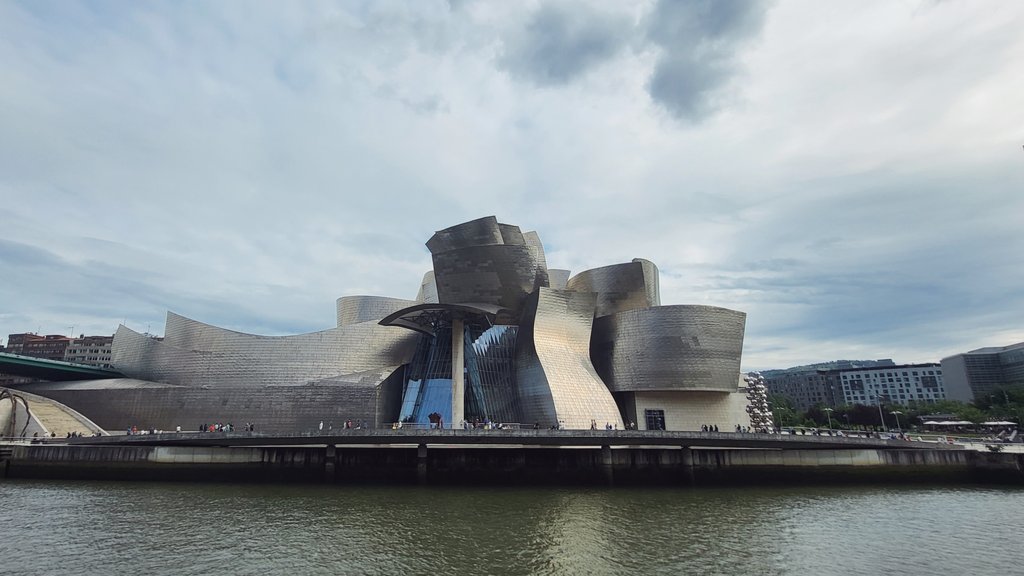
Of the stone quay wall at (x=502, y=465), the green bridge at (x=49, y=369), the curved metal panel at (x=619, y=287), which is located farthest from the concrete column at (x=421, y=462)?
the green bridge at (x=49, y=369)

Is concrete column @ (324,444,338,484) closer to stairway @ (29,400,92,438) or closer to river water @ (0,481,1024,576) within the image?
river water @ (0,481,1024,576)

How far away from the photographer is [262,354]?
38344 millimetres

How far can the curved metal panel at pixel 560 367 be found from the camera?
32000 millimetres

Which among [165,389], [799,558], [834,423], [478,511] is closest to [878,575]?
[799,558]

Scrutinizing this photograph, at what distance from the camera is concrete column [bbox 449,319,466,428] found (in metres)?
34.0

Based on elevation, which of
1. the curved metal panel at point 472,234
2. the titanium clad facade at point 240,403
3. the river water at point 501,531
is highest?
the curved metal panel at point 472,234

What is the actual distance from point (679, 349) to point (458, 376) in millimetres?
15334

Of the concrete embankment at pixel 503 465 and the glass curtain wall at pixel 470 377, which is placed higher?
the glass curtain wall at pixel 470 377

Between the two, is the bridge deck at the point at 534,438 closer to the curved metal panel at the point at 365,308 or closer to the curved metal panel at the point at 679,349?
the curved metal panel at the point at 679,349

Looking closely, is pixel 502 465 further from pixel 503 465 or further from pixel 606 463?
pixel 606 463

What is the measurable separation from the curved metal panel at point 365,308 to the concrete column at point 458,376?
508 inches

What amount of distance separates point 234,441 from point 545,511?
1802 centimetres

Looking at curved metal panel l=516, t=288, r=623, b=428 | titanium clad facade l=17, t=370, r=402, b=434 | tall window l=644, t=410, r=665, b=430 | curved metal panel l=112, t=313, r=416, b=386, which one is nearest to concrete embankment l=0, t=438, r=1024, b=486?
curved metal panel l=516, t=288, r=623, b=428

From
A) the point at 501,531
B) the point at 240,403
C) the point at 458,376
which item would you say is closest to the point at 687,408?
the point at 458,376
